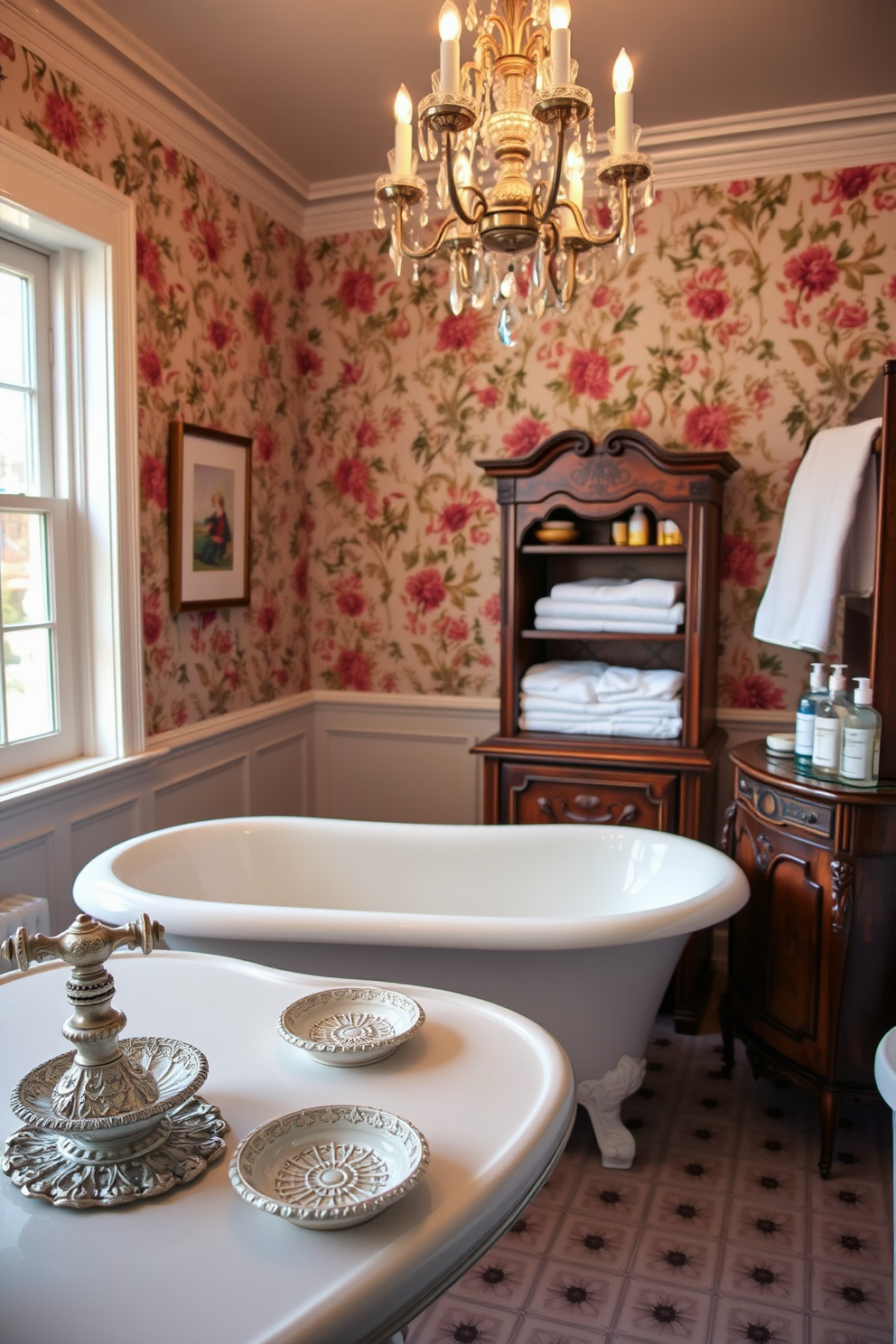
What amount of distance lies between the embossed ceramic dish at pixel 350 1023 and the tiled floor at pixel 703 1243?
85 cm

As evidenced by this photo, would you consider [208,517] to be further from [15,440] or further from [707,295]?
[707,295]

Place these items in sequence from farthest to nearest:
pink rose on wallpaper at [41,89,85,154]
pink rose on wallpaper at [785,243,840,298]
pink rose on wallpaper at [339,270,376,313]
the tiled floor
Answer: pink rose on wallpaper at [339,270,376,313] < pink rose on wallpaper at [785,243,840,298] < pink rose on wallpaper at [41,89,85,154] < the tiled floor

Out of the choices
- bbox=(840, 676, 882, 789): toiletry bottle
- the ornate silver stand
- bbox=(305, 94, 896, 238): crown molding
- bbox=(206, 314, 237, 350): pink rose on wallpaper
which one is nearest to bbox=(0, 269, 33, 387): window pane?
bbox=(206, 314, 237, 350): pink rose on wallpaper

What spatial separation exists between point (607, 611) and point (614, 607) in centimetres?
2

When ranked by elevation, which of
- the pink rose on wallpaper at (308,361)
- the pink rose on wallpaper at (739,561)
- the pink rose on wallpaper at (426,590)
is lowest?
the pink rose on wallpaper at (426,590)

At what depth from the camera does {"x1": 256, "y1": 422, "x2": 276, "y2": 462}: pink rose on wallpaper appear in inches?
131

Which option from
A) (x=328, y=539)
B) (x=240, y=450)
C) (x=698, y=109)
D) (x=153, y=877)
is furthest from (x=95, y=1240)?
(x=698, y=109)

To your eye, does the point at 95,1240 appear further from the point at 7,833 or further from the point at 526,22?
the point at 526,22

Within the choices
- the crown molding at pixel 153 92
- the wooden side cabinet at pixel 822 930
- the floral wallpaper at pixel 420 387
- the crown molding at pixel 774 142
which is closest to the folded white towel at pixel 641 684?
the floral wallpaper at pixel 420 387

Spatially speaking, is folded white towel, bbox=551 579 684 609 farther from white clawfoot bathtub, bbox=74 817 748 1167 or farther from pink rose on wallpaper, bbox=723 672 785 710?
white clawfoot bathtub, bbox=74 817 748 1167

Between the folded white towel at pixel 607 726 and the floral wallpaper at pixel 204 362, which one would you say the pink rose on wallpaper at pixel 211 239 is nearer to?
the floral wallpaper at pixel 204 362

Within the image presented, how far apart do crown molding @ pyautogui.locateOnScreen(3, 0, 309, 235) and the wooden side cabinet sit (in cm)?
241

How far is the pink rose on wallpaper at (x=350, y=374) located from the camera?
140 inches

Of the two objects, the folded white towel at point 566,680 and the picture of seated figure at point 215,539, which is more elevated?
the picture of seated figure at point 215,539
